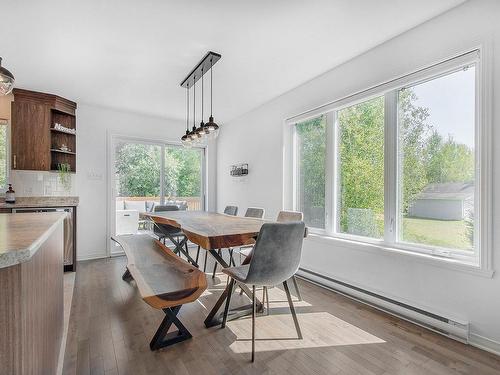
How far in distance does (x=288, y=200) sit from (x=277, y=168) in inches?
20.7

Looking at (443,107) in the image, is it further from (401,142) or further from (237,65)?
(237,65)

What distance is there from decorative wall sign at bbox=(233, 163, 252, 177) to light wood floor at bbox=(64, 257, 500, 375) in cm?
253

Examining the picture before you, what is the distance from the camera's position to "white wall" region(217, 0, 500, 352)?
1.85 meters

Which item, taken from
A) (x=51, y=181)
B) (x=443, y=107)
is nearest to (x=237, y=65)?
(x=443, y=107)

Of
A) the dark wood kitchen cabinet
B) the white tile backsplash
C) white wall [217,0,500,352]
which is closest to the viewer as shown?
white wall [217,0,500,352]

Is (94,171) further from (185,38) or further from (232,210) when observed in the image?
(185,38)

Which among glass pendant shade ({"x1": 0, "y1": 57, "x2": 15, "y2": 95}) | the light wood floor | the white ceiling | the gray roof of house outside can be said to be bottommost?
the light wood floor

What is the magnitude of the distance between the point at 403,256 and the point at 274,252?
4.46 feet

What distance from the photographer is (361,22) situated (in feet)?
7.18

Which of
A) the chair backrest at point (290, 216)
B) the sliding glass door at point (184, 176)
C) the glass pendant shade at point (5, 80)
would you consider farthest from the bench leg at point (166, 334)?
the sliding glass door at point (184, 176)

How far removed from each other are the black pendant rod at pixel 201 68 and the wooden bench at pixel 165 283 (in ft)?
6.73

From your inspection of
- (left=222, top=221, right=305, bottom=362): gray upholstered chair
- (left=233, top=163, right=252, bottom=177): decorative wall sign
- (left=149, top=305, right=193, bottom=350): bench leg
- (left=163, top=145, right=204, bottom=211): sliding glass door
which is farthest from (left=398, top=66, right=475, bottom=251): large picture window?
(left=163, top=145, right=204, bottom=211): sliding glass door

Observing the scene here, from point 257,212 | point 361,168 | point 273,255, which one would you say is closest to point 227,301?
point 273,255

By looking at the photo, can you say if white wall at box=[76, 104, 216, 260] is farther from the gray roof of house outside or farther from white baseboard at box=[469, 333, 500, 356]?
white baseboard at box=[469, 333, 500, 356]
